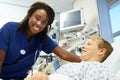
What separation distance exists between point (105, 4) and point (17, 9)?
1863 mm

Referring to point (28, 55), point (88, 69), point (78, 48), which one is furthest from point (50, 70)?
point (88, 69)

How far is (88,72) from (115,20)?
258 cm

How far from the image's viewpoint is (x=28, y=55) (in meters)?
1.71

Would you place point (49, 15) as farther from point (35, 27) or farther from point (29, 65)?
point (29, 65)

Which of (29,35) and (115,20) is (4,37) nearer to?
(29,35)

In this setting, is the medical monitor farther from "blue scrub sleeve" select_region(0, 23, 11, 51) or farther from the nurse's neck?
"blue scrub sleeve" select_region(0, 23, 11, 51)

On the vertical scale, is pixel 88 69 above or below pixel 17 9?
below

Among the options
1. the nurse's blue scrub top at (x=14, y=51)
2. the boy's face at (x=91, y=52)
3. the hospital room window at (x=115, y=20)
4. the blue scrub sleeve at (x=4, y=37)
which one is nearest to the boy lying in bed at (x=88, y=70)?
the boy's face at (x=91, y=52)

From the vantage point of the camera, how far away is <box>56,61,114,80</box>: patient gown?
4.36 ft

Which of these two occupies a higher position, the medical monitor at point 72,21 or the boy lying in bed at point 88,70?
the medical monitor at point 72,21

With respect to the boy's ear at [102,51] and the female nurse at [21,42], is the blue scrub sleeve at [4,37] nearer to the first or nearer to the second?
the female nurse at [21,42]

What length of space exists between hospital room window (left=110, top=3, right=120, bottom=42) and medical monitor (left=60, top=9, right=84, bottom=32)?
59cm

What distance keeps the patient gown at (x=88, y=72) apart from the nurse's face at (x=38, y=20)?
1.36 feet

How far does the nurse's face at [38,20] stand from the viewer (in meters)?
1.66
